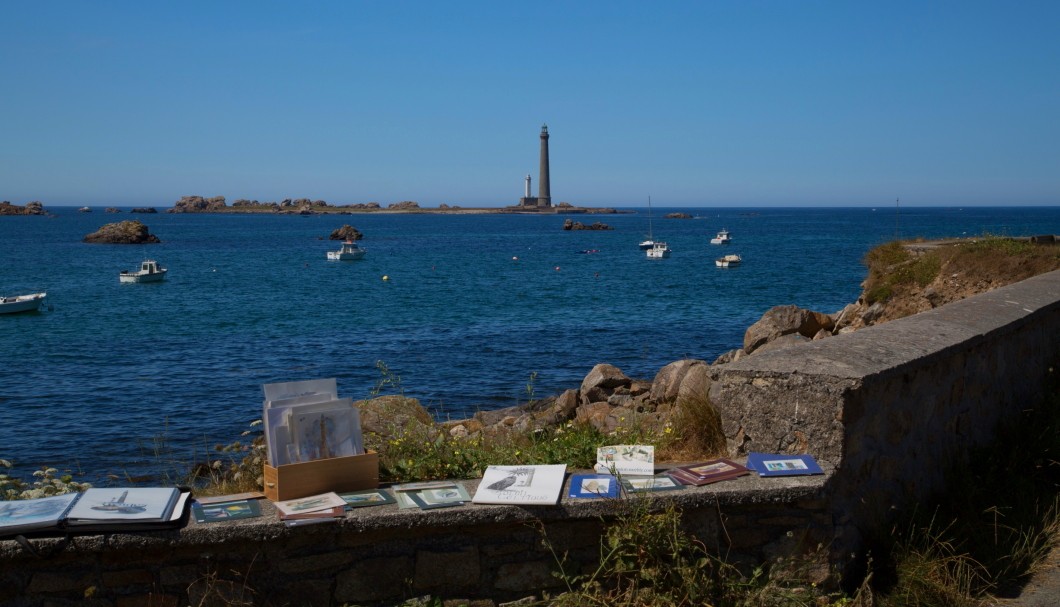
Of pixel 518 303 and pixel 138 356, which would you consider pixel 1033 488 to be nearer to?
pixel 138 356

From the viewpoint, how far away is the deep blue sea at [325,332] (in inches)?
664

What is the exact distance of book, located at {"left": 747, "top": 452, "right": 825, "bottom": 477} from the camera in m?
4.29

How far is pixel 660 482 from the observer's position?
4.28 meters

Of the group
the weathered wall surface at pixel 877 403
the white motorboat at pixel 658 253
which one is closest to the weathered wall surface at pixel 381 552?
the weathered wall surface at pixel 877 403

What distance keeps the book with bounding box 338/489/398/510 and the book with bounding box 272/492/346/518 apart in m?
0.04

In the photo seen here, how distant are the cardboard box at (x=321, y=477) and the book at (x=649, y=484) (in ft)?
4.06

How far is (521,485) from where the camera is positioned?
13.8 ft

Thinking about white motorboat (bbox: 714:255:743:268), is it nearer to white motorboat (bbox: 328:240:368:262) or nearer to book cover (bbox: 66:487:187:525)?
white motorboat (bbox: 328:240:368:262)

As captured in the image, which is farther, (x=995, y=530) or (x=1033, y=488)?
(x=1033, y=488)

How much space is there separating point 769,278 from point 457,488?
1813 inches

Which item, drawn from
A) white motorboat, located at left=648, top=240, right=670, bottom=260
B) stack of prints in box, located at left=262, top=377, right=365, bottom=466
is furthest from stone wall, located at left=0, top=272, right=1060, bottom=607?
white motorboat, located at left=648, top=240, right=670, bottom=260

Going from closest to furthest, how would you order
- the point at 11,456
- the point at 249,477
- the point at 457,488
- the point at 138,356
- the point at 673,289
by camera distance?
1. the point at 457,488
2. the point at 249,477
3. the point at 11,456
4. the point at 138,356
5. the point at 673,289

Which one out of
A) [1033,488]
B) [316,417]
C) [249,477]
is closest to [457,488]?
[316,417]

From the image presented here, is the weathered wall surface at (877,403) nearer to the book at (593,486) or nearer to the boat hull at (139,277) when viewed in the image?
the book at (593,486)
